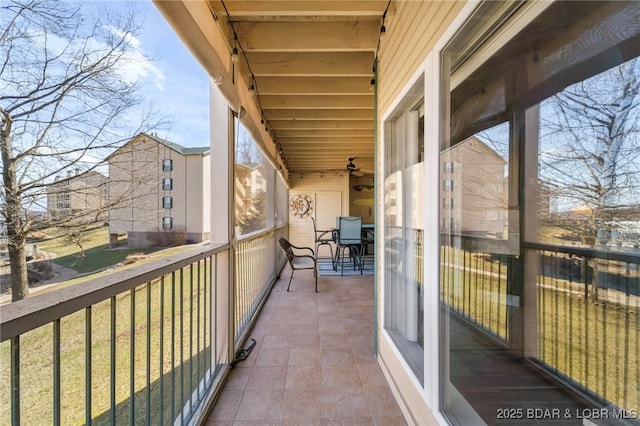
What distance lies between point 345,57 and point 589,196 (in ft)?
7.22

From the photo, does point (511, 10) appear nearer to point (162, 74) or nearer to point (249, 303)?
point (162, 74)

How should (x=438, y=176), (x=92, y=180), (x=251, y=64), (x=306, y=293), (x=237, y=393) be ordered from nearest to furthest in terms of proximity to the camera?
1. (x=92, y=180)
2. (x=438, y=176)
3. (x=237, y=393)
4. (x=251, y=64)
5. (x=306, y=293)

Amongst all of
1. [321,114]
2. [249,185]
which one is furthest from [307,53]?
[249,185]

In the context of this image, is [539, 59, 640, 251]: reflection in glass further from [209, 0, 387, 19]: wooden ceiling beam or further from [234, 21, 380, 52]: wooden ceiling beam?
[234, 21, 380, 52]: wooden ceiling beam

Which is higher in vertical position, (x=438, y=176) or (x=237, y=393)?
(x=438, y=176)

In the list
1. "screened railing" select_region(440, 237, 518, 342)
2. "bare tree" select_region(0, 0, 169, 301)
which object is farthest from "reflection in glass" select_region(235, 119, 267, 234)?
"screened railing" select_region(440, 237, 518, 342)

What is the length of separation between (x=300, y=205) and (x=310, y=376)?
6088 millimetres

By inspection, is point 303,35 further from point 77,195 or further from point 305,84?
point 77,195

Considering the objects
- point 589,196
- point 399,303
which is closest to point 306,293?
point 399,303

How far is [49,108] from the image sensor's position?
0.63 metres

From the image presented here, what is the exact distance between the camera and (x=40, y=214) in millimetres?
600

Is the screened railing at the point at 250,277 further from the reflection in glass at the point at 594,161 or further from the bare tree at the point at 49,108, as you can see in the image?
the reflection in glass at the point at 594,161

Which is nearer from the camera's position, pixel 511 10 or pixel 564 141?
pixel 511 10

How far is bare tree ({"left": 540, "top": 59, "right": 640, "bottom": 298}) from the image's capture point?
1.23 metres
